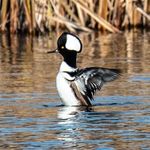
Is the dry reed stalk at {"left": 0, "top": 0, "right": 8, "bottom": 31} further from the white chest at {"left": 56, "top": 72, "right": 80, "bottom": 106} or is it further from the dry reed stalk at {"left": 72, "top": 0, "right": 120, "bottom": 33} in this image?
the white chest at {"left": 56, "top": 72, "right": 80, "bottom": 106}

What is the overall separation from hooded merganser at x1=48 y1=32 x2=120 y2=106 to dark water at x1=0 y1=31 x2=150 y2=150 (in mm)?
191

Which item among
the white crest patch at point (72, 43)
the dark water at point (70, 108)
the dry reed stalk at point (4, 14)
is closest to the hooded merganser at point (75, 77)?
the white crest patch at point (72, 43)

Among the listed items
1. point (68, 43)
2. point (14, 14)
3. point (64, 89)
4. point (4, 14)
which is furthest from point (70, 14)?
point (64, 89)

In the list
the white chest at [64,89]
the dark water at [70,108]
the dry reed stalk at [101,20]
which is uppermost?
the dry reed stalk at [101,20]

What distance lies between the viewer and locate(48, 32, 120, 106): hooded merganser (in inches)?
455

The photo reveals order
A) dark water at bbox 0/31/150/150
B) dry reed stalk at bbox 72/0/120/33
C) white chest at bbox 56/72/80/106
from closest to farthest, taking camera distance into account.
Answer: dark water at bbox 0/31/150/150 → white chest at bbox 56/72/80/106 → dry reed stalk at bbox 72/0/120/33

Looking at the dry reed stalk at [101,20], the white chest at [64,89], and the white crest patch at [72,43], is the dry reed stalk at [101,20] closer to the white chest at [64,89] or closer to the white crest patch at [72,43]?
the white crest patch at [72,43]

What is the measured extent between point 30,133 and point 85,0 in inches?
557

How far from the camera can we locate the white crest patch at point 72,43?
11656mm

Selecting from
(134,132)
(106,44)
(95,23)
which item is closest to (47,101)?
(134,132)

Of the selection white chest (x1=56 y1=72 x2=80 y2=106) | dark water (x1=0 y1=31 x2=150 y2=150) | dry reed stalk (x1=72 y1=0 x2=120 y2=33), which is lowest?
dark water (x1=0 y1=31 x2=150 y2=150)

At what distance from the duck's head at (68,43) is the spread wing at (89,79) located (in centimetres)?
31

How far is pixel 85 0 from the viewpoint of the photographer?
2339 centimetres

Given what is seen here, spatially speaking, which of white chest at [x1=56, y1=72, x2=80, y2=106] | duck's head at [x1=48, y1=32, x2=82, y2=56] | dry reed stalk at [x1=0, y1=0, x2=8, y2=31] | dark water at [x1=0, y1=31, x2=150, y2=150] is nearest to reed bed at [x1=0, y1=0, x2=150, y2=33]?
dry reed stalk at [x1=0, y1=0, x2=8, y2=31]
